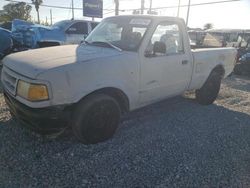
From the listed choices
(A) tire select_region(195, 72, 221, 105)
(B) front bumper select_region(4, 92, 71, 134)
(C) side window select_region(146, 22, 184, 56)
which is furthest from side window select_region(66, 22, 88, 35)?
(B) front bumper select_region(4, 92, 71, 134)

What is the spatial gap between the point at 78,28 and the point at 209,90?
7.65 meters

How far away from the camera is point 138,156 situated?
3.61 metres

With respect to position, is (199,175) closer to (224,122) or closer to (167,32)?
(224,122)

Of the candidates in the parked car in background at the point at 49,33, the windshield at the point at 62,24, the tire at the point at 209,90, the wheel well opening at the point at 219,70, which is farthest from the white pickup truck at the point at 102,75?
the windshield at the point at 62,24

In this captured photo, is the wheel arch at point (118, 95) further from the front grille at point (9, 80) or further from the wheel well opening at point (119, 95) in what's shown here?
the front grille at point (9, 80)

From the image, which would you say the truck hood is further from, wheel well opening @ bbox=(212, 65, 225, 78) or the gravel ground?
wheel well opening @ bbox=(212, 65, 225, 78)

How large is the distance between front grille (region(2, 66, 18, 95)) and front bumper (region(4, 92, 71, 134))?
14cm

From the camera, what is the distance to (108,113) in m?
3.79

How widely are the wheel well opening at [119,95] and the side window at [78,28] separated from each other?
828cm

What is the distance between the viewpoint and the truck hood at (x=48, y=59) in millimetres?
3230

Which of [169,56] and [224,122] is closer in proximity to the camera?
[169,56]

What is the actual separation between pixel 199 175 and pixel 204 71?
2.80 meters

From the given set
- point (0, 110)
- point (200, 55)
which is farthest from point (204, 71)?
point (0, 110)

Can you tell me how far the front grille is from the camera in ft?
11.3
